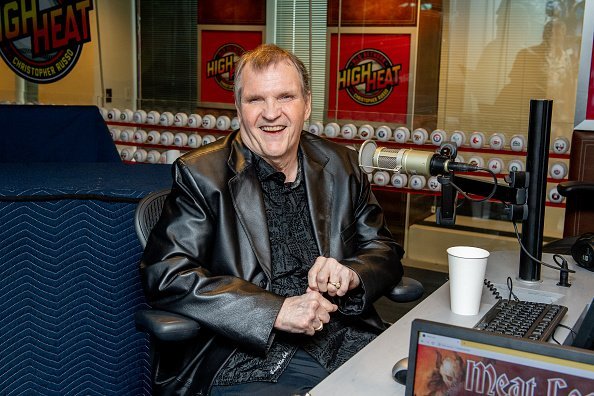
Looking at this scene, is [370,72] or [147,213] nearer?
[147,213]

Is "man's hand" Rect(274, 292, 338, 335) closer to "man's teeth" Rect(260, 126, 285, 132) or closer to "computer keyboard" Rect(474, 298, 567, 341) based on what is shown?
"computer keyboard" Rect(474, 298, 567, 341)

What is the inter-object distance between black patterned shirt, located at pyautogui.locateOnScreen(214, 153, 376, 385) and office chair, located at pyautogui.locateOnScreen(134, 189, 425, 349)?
146mm

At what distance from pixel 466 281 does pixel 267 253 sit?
512 millimetres

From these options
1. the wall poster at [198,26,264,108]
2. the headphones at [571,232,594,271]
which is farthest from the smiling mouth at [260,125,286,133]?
the wall poster at [198,26,264,108]

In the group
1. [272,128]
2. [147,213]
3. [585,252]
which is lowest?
[585,252]

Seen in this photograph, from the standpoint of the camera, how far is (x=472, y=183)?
1.78 m

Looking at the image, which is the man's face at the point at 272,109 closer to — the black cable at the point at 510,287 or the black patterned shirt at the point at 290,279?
the black patterned shirt at the point at 290,279

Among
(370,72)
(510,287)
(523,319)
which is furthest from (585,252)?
(370,72)

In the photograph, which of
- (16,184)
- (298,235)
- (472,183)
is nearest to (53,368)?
(16,184)

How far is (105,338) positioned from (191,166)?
0.72m

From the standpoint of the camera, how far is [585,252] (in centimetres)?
209

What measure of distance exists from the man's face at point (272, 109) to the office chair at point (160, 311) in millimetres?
303

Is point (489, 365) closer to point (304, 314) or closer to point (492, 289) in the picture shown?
point (304, 314)

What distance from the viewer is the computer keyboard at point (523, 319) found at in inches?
58.2
